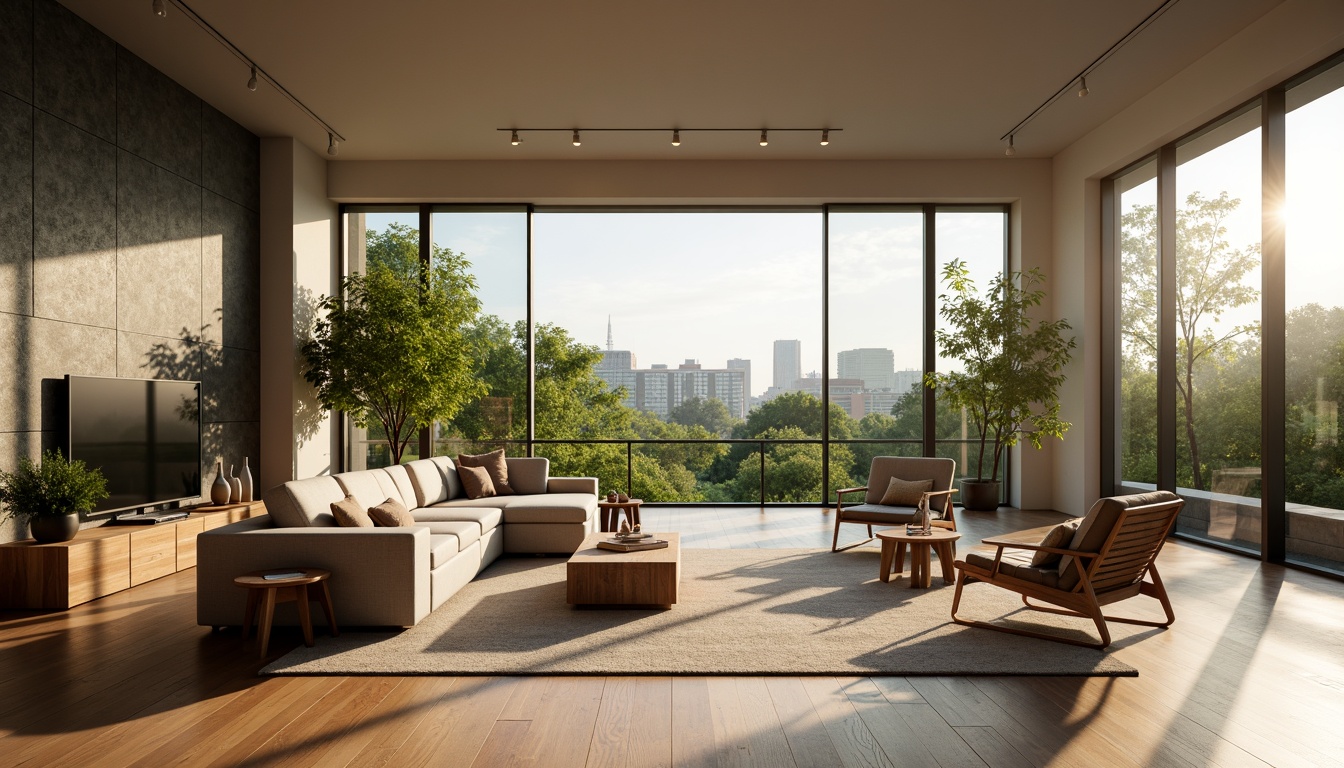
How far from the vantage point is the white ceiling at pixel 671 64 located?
532 centimetres

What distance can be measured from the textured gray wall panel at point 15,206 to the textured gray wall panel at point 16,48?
0.09m

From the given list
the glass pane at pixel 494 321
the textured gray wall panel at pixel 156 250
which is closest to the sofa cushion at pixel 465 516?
the textured gray wall panel at pixel 156 250

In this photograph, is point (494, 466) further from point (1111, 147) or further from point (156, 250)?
point (1111, 147)

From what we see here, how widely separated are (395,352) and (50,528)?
10.6 ft

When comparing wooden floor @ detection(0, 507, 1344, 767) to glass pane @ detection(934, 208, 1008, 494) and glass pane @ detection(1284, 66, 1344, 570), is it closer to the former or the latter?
glass pane @ detection(1284, 66, 1344, 570)

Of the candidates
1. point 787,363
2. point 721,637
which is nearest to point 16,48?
point 721,637

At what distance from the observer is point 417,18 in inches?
213

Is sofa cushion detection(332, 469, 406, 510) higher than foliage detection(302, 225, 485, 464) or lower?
lower

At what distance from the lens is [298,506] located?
429 centimetres

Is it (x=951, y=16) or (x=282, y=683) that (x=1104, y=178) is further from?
(x=282, y=683)

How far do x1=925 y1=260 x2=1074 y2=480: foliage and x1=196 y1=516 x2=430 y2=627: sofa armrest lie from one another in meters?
6.05

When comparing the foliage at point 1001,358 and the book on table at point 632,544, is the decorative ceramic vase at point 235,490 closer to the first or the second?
the book on table at point 632,544

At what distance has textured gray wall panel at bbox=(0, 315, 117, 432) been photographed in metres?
4.69

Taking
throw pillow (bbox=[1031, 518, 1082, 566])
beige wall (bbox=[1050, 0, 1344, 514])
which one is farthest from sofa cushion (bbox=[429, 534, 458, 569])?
beige wall (bbox=[1050, 0, 1344, 514])
